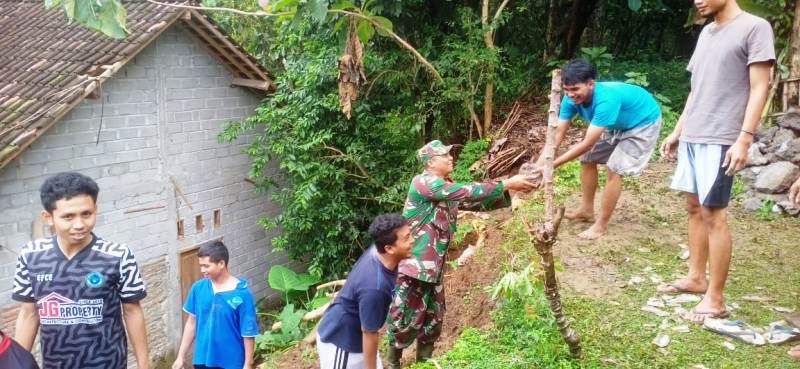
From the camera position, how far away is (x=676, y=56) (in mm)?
12820

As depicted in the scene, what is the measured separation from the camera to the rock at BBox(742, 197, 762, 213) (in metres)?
6.45

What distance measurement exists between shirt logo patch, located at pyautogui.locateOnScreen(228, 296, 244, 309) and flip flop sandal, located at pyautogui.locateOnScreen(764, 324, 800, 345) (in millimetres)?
3247

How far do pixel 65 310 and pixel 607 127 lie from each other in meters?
4.01

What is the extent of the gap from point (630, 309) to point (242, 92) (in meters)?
7.68

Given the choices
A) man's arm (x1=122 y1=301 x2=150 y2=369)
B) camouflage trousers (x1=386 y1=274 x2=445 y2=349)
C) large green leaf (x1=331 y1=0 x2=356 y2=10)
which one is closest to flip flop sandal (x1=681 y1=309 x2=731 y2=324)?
camouflage trousers (x1=386 y1=274 x2=445 y2=349)

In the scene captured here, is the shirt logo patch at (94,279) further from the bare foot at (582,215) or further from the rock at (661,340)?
the bare foot at (582,215)

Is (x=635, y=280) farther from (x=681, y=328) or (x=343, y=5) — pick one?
(x=343, y=5)

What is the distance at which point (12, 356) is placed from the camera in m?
2.54

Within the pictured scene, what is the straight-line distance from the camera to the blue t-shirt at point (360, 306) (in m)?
3.51

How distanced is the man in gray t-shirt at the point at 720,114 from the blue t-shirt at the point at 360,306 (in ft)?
6.23

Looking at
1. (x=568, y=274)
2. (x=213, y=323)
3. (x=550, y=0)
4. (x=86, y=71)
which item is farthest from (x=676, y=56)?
(x=213, y=323)

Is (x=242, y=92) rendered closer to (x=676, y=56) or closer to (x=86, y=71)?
(x=86, y=71)

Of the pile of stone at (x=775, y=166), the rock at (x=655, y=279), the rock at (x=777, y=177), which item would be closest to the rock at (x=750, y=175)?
the pile of stone at (x=775, y=166)

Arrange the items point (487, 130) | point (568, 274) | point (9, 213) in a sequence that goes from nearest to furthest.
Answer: point (568, 274) → point (9, 213) → point (487, 130)
